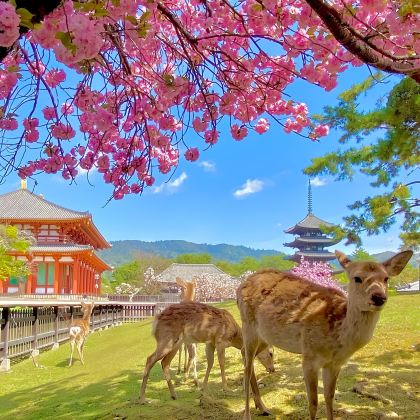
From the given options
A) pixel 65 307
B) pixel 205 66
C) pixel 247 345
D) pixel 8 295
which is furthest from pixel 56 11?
pixel 8 295

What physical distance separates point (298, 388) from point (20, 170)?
4.08 metres

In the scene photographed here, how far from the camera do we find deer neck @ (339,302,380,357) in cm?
368

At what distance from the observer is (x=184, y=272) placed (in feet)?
200

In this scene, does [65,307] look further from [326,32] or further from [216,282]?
[216,282]

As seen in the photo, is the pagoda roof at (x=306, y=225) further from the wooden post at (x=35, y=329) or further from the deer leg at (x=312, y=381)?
the deer leg at (x=312, y=381)

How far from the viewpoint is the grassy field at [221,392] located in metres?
4.89

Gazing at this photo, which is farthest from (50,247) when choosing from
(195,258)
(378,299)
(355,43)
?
(195,258)

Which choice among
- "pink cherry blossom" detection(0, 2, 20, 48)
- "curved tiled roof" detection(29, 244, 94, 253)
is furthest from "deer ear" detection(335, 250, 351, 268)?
"curved tiled roof" detection(29, 244, 94, 253)

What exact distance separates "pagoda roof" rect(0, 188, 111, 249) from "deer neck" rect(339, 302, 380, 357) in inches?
1267

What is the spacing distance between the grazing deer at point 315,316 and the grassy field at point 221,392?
0.72 m

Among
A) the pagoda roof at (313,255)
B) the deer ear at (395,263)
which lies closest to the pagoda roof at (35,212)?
the pagoda roof at (313,255)

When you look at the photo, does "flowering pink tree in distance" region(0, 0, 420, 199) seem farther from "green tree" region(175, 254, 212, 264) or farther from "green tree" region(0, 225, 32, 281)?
"green tree" region(175, 254, 212, 264)

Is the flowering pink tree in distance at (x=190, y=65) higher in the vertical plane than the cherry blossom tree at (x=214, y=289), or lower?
higher

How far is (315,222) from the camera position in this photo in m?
70.4
